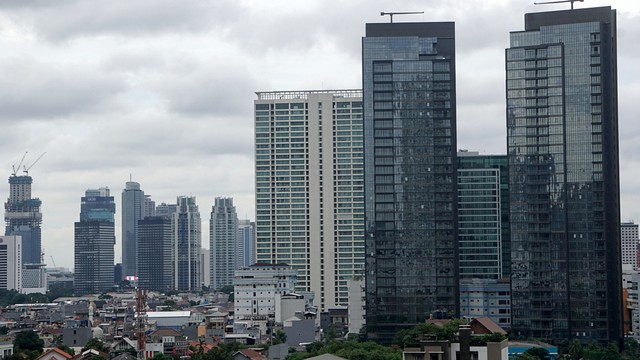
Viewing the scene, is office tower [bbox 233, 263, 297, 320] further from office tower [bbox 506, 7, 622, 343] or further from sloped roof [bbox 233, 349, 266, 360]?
office tower [bbox 506, 7, 622, 343]

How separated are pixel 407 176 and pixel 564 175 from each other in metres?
11.7

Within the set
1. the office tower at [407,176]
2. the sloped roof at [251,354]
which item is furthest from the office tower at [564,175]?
the sloped roof at [251,354]

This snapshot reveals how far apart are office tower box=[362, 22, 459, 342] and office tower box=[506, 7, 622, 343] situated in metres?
5.47

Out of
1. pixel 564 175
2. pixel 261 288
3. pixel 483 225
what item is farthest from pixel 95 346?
pixel 564 175

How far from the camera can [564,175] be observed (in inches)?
3585

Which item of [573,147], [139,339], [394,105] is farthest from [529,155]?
[139,339]

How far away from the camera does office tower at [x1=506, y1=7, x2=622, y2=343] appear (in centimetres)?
8969

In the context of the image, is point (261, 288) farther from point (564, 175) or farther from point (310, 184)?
point (564, 175)

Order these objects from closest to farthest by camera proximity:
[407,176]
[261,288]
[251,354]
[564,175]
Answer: [251,354], [564,175], [407,176], [261,288]

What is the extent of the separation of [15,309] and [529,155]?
9722cm

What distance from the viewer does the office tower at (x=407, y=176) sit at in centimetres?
9419

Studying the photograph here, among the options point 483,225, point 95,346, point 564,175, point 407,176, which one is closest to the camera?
point 564,175

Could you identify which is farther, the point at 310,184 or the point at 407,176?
the point at 310,184

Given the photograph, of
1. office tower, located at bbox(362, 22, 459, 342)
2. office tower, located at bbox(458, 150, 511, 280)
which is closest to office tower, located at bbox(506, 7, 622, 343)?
office tower, located at bbox(362, 22, 459, 342)
